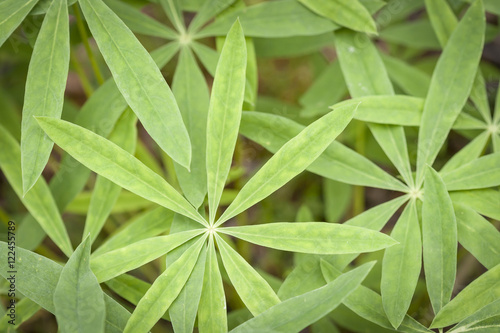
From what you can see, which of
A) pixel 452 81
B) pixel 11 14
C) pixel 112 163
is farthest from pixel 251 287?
pixel 11 14

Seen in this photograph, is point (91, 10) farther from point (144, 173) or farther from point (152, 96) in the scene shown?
point (144, 173)

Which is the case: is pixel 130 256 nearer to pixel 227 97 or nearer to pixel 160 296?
pixel 160 296

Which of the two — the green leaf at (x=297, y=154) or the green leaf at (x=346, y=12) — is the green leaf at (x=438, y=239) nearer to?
the green leaf at (x=297, y=154)

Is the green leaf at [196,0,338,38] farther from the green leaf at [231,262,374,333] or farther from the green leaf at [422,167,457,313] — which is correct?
the green leaf at [231,262,374,333]

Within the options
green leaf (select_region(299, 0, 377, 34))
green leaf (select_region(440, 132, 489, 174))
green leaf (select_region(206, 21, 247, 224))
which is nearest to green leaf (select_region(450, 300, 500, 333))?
green leaf (select_region(440, 132, 489, 174))

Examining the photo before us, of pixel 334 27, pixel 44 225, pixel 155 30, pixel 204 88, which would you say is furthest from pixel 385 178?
pixel 44 225
